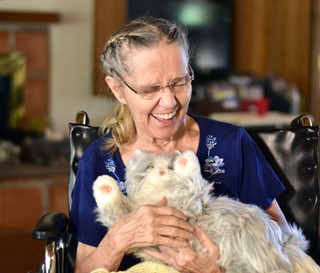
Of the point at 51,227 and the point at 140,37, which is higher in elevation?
the point at 140,37

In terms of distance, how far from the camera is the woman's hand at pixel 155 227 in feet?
5.57

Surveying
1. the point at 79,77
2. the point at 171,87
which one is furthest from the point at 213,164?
the point at 79,77

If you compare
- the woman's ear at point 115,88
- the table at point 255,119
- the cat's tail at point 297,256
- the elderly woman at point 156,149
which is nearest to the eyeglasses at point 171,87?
the elderly woman at point 156,149

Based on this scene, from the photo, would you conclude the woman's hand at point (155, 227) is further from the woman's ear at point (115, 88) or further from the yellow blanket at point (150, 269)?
the woman's ear at point (115, 88)

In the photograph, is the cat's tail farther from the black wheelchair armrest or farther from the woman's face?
the black wheelchair armrest

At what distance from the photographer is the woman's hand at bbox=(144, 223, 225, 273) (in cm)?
169

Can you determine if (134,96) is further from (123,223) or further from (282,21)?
(282,21)

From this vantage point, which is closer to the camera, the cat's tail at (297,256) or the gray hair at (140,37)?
the cat's tail at (297,256)

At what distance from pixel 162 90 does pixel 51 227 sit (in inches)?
17.0

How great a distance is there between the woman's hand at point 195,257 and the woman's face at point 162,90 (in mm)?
319

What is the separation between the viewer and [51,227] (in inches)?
73.7

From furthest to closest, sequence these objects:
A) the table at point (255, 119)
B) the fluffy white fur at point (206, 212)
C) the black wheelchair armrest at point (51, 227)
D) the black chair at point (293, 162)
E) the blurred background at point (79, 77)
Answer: the blurred background at point (79, 77) < the table at point (255, 119) < the black chair at point (293, 162) < the black wheelchair armrest at point (51, 227) < the fluffy white fur at point (206, 212)

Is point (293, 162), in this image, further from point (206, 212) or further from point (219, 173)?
point (206, 212)

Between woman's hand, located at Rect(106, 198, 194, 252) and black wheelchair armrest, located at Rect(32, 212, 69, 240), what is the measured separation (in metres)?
0.19
